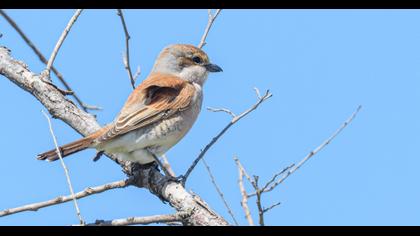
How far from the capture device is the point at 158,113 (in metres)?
5.59

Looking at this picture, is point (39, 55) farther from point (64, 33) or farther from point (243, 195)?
point (243, 195)

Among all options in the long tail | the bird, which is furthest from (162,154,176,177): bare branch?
the long tail

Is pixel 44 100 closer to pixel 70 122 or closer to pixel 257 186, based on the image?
pixel 70 122

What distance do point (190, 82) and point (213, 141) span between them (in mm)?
2109

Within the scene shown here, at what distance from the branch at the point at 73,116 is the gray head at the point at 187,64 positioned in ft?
4.12

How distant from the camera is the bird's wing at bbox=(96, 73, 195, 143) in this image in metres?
5.35

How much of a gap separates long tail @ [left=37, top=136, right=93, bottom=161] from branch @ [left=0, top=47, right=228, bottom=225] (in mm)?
293

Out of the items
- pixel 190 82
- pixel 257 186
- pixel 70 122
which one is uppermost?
pixel 190 82

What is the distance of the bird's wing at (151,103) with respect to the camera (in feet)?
17.5

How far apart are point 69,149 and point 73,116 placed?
1.64 feet

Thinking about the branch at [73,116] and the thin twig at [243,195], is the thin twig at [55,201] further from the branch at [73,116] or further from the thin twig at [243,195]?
the thin twig at [243,195]

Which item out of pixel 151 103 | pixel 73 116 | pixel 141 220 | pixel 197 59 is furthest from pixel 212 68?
pixel 141 220
